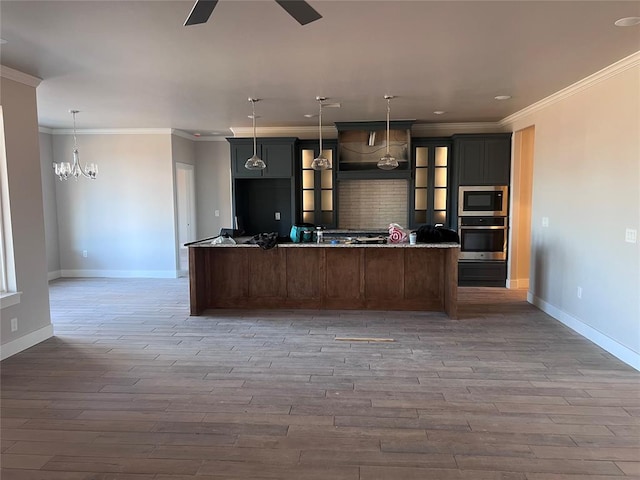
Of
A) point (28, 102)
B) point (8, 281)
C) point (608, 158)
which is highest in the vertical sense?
point (28, 102)

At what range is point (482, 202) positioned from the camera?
6.75 meters

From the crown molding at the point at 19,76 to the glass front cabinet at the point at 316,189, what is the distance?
3.91 m

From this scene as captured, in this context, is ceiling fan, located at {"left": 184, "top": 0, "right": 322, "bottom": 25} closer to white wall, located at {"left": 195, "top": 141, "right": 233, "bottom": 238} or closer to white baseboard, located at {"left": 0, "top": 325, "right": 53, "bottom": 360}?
white baseboard, located at {"left": 0, "top": 325, "right": 53, "bottom": 360}

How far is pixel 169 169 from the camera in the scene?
7.52 m

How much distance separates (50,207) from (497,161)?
7715mm

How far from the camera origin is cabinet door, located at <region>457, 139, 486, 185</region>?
671cm

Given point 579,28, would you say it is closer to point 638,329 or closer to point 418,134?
point 638,329

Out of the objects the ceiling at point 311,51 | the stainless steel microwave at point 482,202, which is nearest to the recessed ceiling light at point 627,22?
the ceiling at point 311,51

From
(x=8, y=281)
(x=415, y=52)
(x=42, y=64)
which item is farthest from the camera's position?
(x=8, y=281)

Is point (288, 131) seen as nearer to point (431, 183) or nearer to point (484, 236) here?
point (431, 183)

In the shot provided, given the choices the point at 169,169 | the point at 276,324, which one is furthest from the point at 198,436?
the point at 169,169

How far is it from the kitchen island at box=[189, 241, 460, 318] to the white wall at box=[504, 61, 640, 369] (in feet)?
4.37

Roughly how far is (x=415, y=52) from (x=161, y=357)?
3467 mm

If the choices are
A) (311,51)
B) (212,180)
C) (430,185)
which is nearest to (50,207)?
(212,180)
